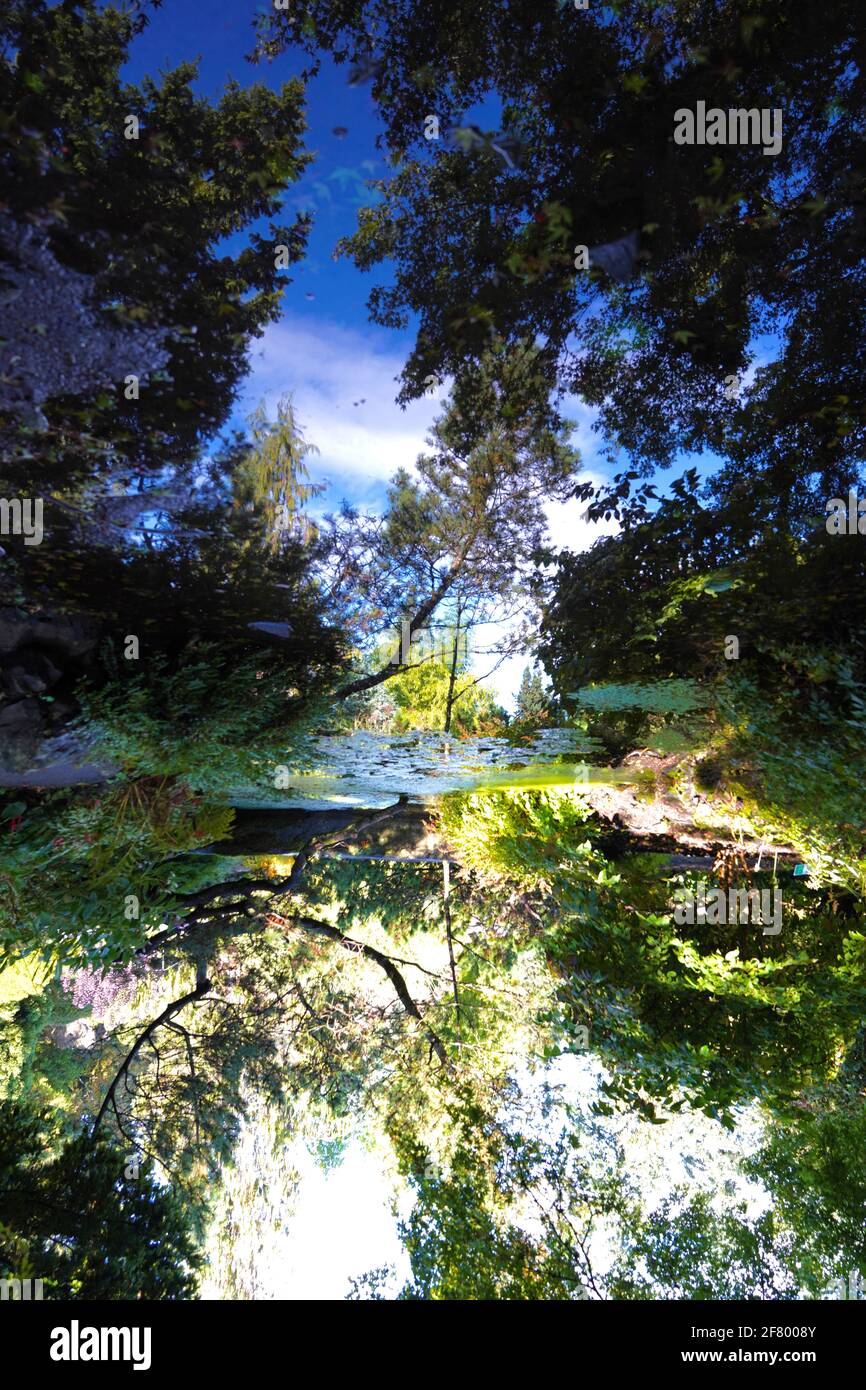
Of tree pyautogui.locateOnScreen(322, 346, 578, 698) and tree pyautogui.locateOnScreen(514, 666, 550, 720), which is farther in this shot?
tree pyautogui.locateOnScreen(514, 666, 550, 720)

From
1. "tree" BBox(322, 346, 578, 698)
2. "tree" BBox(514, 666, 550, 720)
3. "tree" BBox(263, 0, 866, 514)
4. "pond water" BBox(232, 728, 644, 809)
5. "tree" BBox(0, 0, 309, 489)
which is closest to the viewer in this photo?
"tree" BBox(0, 0, 309, 489)

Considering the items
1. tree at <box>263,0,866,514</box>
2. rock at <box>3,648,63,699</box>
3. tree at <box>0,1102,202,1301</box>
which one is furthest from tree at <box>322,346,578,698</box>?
tree at <box>0,1102,202,1301</box>

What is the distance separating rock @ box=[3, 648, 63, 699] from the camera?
16.7 feet

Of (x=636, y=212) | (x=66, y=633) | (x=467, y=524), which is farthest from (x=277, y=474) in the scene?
(x=66, y=633)

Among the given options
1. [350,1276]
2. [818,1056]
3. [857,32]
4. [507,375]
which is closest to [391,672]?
[507,375]

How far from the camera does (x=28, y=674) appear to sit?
5.11 meters

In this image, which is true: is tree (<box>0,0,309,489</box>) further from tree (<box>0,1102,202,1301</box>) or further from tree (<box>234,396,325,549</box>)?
tree (<box>0,1102,202,1301</box>)

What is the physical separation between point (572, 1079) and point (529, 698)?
527 cm

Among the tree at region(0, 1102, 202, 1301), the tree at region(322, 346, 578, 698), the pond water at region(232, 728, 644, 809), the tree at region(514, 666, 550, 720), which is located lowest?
the tree at region(0, 1102, 202, 1301)

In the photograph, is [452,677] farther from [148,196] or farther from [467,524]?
[148,196]

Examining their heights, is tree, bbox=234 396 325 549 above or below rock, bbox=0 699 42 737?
above

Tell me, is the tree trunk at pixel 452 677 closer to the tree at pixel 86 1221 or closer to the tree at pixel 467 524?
the tree at pixel 467 524

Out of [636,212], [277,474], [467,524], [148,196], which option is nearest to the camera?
[148,196]

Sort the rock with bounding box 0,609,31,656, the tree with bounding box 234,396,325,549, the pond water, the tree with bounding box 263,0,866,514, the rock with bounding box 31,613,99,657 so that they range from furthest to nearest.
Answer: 1. the pond water
2. the rock with bounding box 31,613,99,657
3. the rock with bounding box 0,609,31,656
4. the tree with bounding box 234,396,325,549
5. the tree with bounding box 263,0,866,514
